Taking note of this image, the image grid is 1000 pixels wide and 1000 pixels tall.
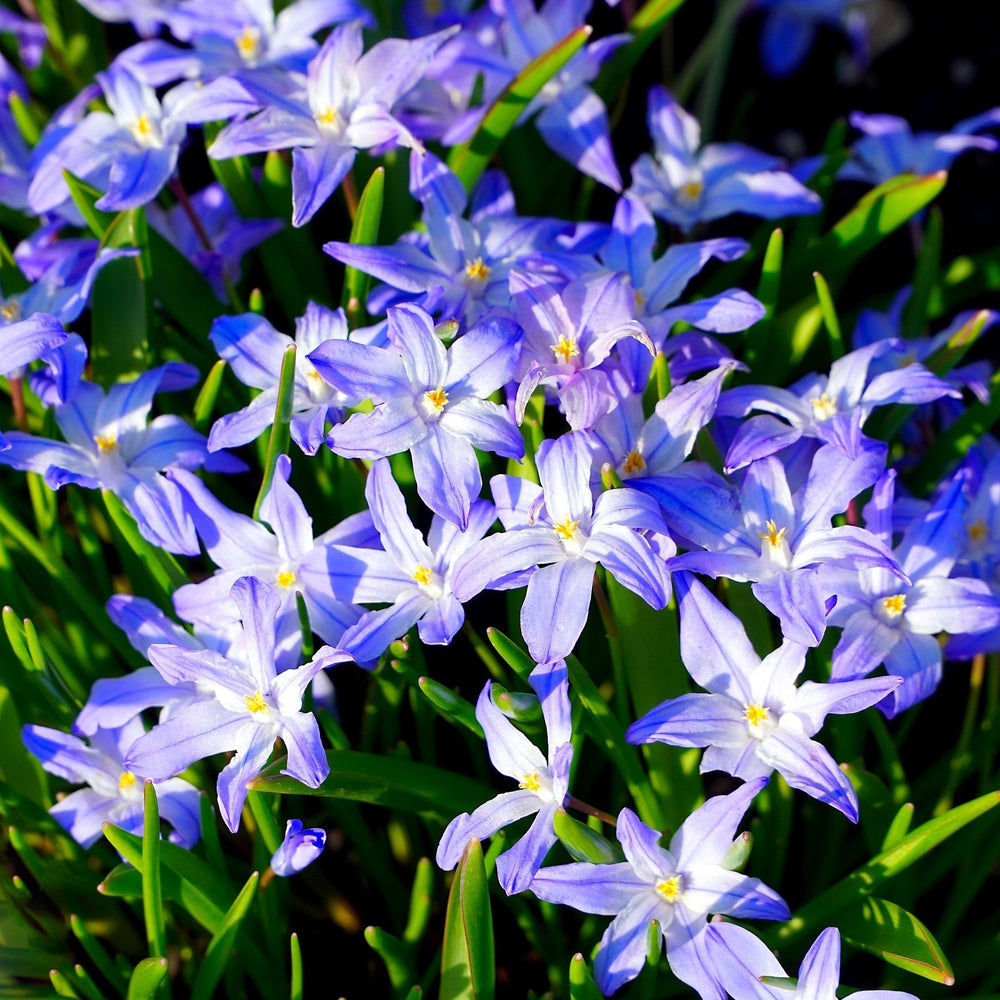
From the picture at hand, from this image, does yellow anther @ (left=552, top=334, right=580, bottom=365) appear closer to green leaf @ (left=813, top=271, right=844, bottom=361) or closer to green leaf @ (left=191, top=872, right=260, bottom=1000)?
green leaf @ (left=813, top=271, right=844, bottom=361)

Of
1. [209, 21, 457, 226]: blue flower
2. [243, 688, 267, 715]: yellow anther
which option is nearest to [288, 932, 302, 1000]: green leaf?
[243, 688, 267, 715]: yellow anther

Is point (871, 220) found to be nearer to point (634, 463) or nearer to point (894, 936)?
point (634, 463)

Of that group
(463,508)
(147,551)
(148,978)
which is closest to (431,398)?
(463,508)

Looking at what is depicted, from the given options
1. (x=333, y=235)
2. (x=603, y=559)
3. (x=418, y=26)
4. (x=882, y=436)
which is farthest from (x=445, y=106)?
(x=603, y=559)

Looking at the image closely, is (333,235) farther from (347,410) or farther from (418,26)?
(347,410)

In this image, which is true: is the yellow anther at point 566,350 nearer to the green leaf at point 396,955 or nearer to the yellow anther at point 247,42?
the green leaf at point 396,955
